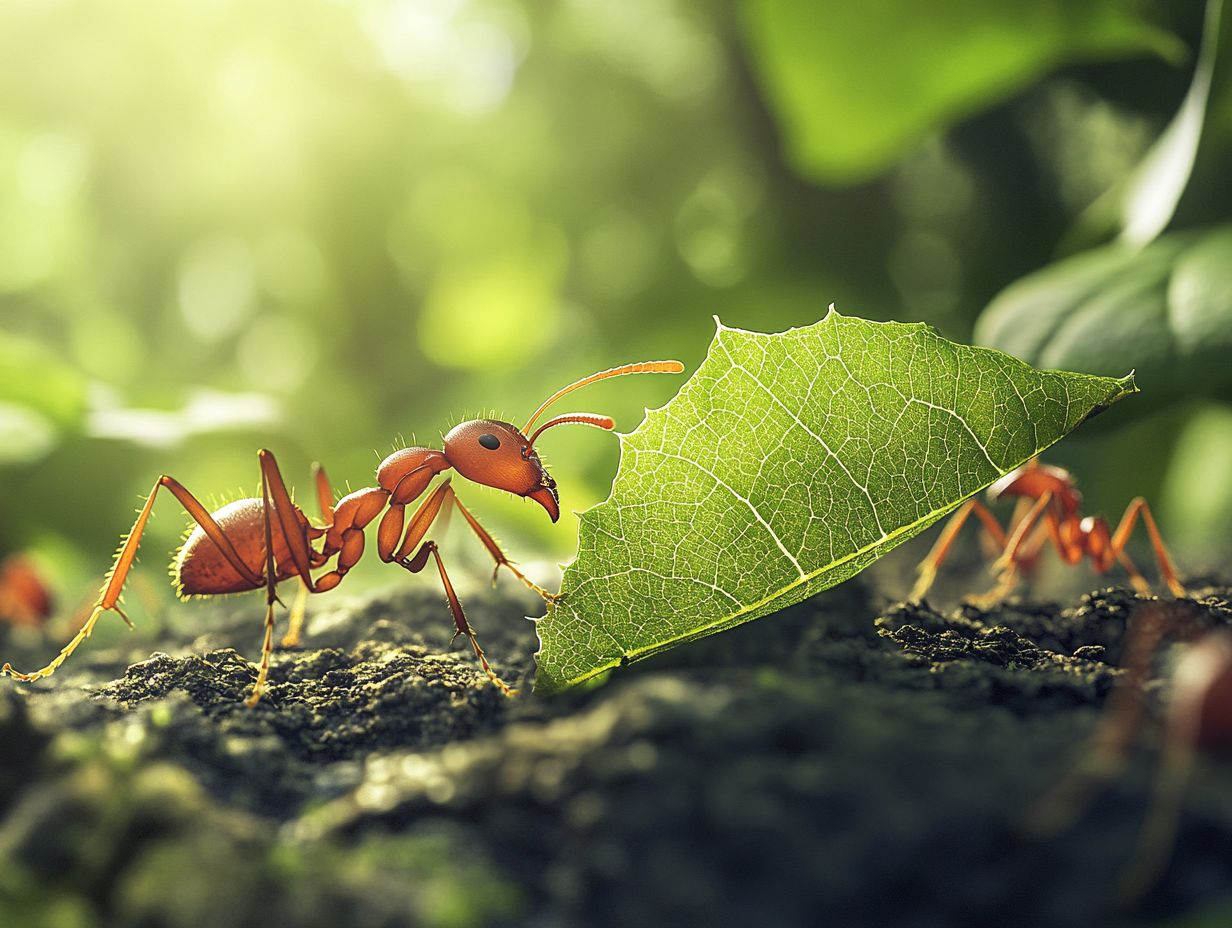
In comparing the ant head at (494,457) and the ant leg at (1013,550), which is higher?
the ant head at (494,457)

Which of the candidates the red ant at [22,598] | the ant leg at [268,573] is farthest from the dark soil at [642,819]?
the red ant at [22,598]

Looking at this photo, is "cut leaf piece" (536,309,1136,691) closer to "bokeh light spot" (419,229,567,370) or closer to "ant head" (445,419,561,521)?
"ant head" (445,419,561,521)

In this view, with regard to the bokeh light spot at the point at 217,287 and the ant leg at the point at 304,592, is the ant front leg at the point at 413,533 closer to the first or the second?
the ant leg at the point at 304,592

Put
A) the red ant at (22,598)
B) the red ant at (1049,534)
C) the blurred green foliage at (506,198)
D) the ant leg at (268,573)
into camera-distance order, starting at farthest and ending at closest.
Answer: the blurred green foliage at (506,198) → the red ant at (22,598) → the red ant at (1049,534) → the ant leg at (268,573)

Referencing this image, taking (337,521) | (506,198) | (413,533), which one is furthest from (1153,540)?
(506,198)

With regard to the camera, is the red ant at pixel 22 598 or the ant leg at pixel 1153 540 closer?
the ant leg at pixel 1153 540

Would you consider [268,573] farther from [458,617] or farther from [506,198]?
[506,198]

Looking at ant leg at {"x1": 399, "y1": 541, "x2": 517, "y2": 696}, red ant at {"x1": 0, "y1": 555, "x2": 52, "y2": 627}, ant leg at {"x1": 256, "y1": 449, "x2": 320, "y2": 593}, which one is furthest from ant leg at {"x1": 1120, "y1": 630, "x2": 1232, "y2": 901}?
red ant at {"x1": 0, "y1": 555, "x2": 52, "y2": 627}
